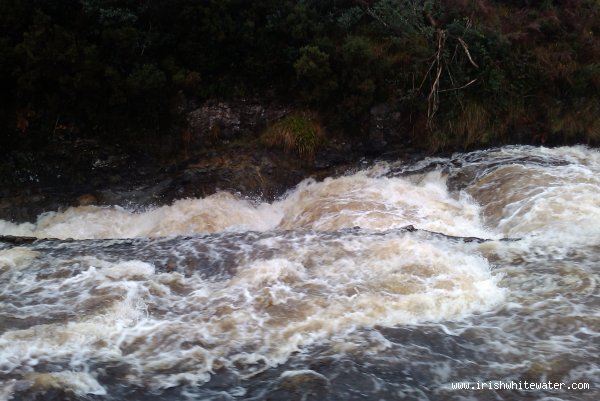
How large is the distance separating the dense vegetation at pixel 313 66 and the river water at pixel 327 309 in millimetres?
2663

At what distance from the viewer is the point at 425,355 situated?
499 centimetres

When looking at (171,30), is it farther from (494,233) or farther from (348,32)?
(494,233)

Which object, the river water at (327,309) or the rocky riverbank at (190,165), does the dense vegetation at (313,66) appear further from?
the river water at (327,309)

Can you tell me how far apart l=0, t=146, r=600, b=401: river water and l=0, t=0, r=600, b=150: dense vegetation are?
8.74 ft

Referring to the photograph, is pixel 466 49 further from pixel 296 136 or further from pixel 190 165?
pixel 190 165

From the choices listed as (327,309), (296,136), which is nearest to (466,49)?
(296,136)

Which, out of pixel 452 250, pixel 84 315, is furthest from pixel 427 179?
pixel 84 315

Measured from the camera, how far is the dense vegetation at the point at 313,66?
990 centimetres

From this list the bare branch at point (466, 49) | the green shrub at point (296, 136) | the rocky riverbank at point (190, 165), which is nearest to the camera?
the rocky riverbank at point (190, 165)

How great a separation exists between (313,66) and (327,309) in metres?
6.11

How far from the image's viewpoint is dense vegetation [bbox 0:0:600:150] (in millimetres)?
9898

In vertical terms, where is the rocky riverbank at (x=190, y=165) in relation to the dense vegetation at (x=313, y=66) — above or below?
below

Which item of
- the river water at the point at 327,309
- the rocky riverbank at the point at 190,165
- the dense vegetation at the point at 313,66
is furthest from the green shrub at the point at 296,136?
the river water at the point at 327,309

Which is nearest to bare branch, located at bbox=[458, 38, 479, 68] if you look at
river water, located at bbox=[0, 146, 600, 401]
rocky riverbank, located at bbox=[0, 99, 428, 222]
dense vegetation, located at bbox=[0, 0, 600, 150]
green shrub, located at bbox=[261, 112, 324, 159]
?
dense vegetation, located at bbox=[0, 0, 600, 150]
